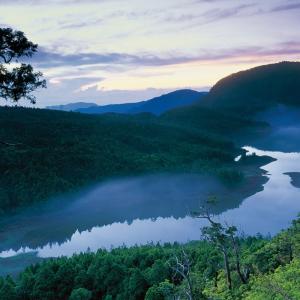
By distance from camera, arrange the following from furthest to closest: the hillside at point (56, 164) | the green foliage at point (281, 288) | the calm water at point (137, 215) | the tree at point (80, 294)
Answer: the hillside at point (56, 164)
the calm water at point (137, 215)
the tree at point (80, 294)
the green foliage at point (281, 288)

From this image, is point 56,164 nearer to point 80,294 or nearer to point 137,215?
point 137,215

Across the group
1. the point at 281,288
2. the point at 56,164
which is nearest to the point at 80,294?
the point at 281,288

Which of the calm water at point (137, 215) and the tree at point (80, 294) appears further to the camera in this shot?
the calm water at point (137, 215)

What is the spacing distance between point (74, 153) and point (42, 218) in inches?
2206

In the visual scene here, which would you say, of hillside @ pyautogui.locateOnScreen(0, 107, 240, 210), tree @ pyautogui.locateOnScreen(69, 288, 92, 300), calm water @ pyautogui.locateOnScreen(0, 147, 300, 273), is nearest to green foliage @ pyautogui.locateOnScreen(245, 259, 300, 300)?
tree @ pyautogui.locateOnScreen(69, 288, 92, 300)

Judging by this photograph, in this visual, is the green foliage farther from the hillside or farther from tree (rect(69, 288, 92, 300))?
the hillside

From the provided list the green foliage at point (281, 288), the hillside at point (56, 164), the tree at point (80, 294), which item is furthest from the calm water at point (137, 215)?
the green foliage at point (281, 288)

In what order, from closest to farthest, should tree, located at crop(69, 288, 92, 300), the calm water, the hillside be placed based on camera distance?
tree, located at crop(69, 288, 92, 300), the calm water, the hillside

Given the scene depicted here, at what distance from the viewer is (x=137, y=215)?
130875 mm

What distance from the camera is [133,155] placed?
198000 millimetres

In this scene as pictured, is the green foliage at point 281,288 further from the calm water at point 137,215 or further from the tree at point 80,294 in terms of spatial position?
→ the calm water at point 137,215

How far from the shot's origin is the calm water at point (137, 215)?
106m

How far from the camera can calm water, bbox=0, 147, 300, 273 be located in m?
106

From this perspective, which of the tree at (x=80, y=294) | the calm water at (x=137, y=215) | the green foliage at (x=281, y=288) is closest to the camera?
the green foliage at (x=281, y=288)
